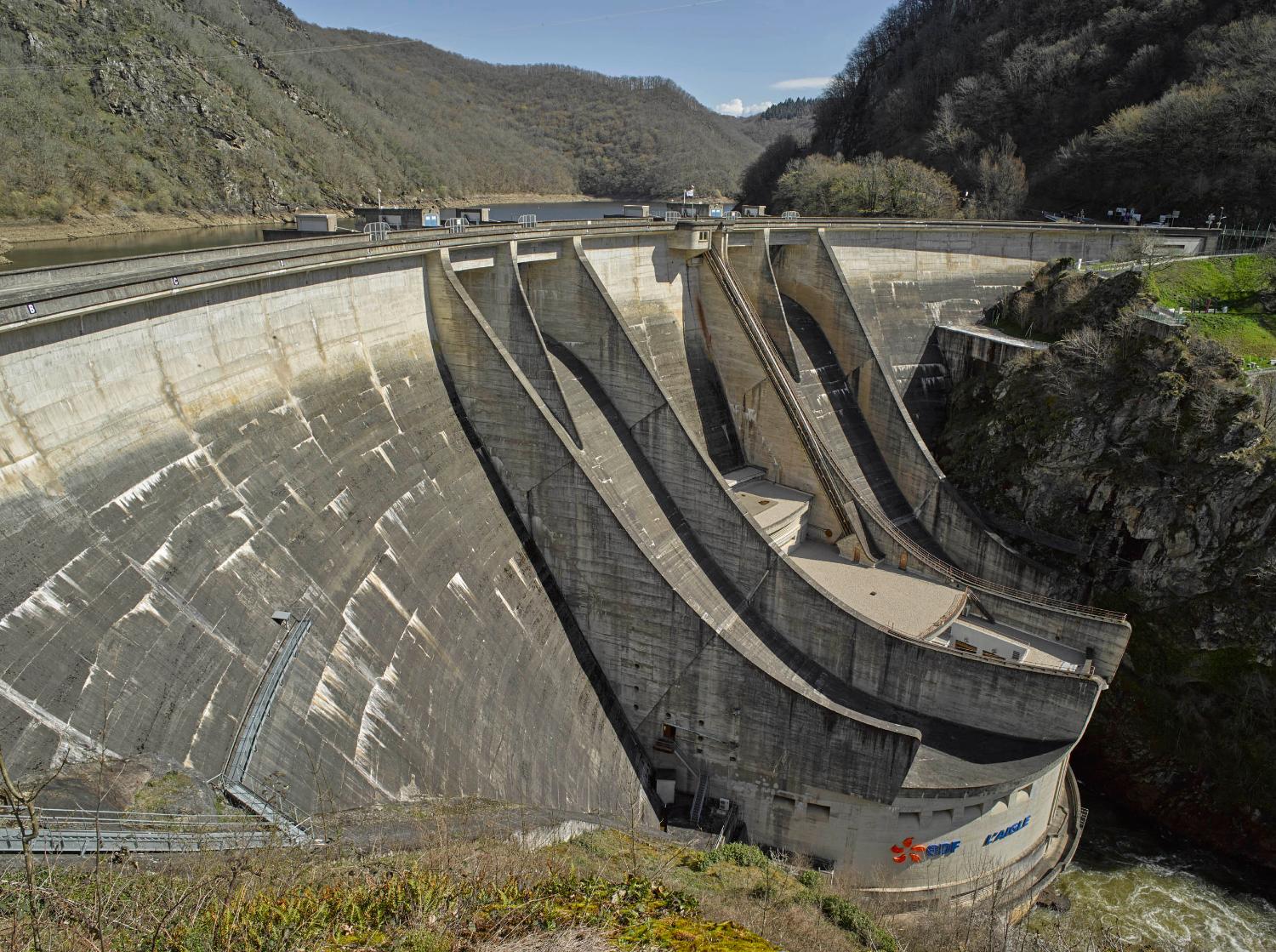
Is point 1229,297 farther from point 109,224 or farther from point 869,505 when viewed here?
point 109,224

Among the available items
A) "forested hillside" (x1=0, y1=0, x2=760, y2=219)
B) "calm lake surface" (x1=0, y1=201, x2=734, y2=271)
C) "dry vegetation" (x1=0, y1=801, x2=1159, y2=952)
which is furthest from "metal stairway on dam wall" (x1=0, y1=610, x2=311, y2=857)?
"forested hillside" (x1=0, y1=0, x2=760, y2=219)

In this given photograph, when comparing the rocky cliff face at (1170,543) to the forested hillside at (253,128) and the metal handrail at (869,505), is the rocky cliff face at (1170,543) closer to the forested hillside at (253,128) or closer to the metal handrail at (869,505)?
the metal handrail at (869,505)

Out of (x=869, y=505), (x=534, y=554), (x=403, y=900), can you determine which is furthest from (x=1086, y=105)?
(x=403, y=900)

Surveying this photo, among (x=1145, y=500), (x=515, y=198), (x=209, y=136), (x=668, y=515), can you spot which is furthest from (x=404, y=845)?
(x=515, y=198)

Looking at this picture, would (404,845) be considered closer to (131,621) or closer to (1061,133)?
(131,621)

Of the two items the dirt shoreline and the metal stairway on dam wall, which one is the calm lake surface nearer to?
the dirt shoreline
